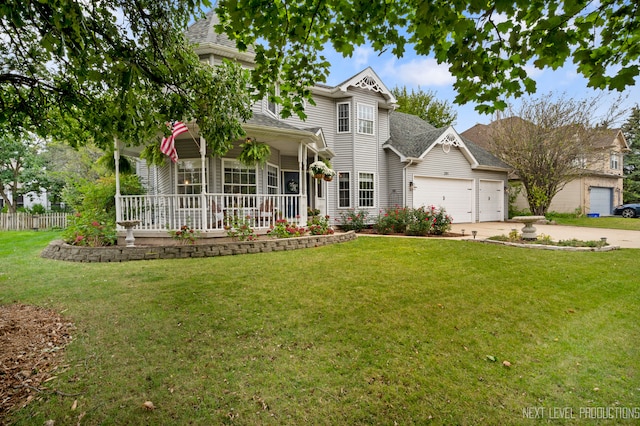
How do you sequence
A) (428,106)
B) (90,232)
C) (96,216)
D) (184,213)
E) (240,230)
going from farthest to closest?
(428,106), (96,216), (184,213), (240,230), (90,232)

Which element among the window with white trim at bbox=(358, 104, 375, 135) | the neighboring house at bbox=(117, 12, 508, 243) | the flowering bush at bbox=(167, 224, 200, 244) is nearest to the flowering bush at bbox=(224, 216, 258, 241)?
the neighboring house at bbox=(117, 12, 508, 243)

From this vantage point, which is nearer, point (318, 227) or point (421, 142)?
point (318, 227)

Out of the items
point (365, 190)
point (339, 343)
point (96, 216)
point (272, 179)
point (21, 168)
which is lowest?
point (339, 343)

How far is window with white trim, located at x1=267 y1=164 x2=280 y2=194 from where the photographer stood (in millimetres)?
10695

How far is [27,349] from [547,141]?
66.7ft

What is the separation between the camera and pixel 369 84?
13.5 metres

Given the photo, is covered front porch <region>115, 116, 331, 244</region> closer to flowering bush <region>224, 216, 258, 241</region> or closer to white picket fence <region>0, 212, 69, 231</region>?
flowering bush <region>224, 216, 258, 241</region>

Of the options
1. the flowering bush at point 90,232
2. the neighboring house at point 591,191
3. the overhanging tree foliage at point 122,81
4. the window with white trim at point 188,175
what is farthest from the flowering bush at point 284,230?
the neighboring house at point 591,191

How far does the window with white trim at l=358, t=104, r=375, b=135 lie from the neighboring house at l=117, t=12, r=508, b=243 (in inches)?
1.8

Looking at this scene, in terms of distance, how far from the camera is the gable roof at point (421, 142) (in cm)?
1388

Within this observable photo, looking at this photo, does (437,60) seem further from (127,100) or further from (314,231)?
(314,231)

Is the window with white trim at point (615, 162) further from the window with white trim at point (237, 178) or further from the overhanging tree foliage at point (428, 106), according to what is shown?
the window with white trim at point (237, 178)

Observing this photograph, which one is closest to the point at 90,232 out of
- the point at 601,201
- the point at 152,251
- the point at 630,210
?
the point at 152,251

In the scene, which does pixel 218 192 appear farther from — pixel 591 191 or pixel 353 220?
pixel 591 191
